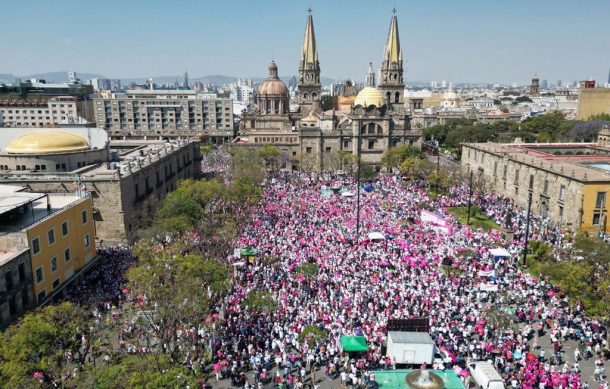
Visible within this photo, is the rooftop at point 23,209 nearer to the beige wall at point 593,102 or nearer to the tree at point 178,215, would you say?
the tree at point 178,215

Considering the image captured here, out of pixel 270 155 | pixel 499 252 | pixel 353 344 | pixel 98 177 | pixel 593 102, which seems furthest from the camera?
pixel 593 102

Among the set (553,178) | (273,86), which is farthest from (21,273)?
(273,86)

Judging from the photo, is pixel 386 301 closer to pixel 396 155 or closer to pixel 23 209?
pixel 23 209

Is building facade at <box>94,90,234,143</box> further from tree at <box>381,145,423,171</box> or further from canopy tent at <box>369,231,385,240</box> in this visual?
canopy tent at <box>369,231,385,240</box>

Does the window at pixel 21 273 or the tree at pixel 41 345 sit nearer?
the tree at pixel 41 345

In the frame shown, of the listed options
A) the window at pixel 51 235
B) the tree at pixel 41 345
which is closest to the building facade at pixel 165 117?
the window at pixel 51 235

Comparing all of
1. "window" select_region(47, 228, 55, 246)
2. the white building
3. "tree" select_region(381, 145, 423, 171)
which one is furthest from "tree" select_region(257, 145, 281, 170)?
the white building
